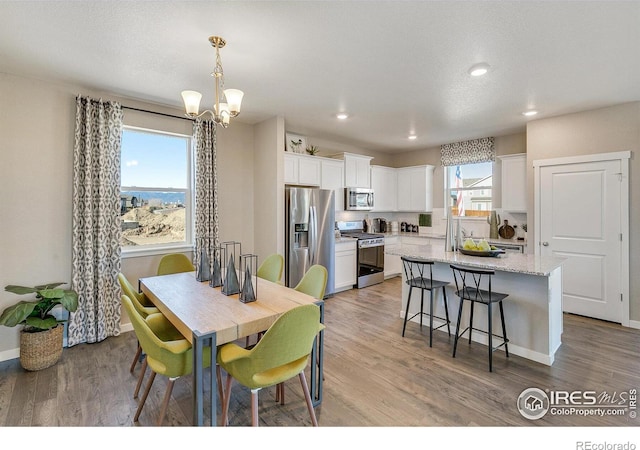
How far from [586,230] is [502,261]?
192 centimetres

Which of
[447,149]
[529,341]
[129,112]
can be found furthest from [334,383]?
[447,149]

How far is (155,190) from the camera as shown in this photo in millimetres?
3855

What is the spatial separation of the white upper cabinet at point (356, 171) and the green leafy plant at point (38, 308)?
13.5 feet

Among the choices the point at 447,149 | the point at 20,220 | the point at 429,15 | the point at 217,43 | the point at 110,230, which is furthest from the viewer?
A: the point at 447,149

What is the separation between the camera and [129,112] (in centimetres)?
354

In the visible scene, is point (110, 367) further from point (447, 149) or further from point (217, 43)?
point (447, 149)

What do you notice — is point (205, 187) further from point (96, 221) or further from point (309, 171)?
point (309, 171)

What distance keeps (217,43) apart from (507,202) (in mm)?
4716

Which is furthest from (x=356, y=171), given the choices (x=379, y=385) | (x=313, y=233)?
(x=379, y=385)

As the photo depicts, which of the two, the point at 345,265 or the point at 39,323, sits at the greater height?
the point at 345,265

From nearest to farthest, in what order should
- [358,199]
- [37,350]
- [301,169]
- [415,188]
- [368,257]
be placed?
[37,350] → [301,169] → [368,257] → [358,199] → [415,188]

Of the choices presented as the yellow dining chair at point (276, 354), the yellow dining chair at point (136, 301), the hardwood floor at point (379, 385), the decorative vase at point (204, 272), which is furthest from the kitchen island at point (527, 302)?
the yellow dining chair at point (136, 301)

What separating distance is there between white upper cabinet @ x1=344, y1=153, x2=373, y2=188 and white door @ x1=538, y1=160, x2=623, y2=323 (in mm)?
2737

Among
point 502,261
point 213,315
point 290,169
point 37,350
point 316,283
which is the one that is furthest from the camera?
point 290,169
